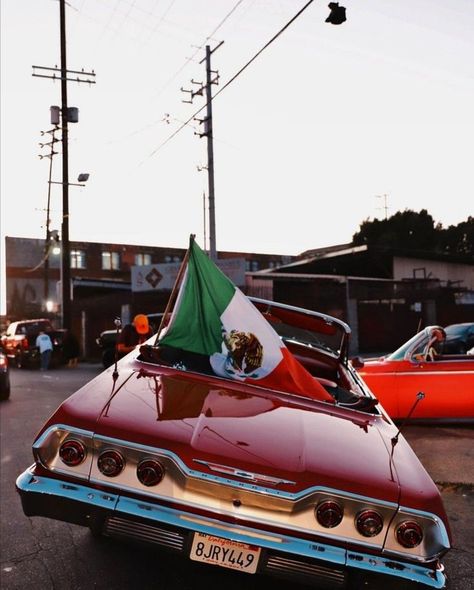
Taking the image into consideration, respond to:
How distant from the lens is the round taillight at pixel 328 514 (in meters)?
2.69

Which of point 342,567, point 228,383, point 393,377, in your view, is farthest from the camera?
point 393,377

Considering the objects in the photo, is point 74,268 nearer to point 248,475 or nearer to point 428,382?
point 428,382

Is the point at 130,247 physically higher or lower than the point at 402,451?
higher

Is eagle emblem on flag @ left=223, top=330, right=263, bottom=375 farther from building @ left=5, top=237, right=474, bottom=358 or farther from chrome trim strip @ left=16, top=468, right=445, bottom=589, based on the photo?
building @ left=5, top=237, right=474, bottom=358

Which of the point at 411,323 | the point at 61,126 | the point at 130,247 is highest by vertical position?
the point at 61,126

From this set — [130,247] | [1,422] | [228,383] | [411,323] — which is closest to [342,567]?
[228,383]

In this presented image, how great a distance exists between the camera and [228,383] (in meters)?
3.71

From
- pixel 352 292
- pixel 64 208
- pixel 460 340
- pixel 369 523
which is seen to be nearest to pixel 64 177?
pixel 64 208

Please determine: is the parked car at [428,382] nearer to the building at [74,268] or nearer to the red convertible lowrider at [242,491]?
the red convertible lowrider at [242,491]

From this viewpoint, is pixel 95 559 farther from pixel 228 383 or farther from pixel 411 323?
pixel 411 323

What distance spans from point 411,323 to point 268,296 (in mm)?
7241

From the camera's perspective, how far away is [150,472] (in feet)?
9.13

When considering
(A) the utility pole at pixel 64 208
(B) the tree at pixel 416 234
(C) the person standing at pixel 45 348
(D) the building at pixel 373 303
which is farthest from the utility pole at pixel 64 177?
(B) the tree at pixel 416 234

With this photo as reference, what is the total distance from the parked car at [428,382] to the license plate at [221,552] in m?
5.07
